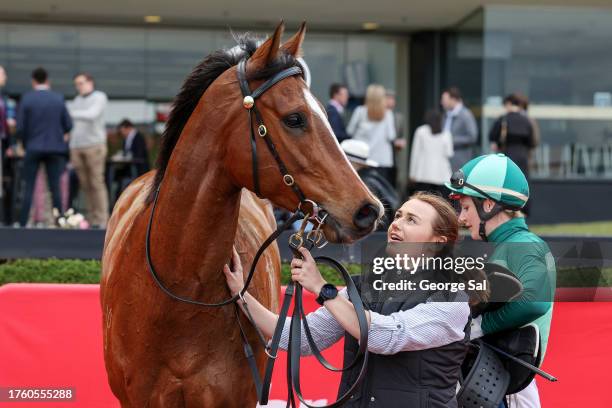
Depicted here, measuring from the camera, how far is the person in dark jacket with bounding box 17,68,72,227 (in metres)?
10.1

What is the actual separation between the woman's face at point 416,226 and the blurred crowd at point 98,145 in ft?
18.9

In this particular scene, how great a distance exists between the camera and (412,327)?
281 cm

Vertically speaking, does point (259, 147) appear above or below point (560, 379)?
above

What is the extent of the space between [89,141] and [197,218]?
337 inches

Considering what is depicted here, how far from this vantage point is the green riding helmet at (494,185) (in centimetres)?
333

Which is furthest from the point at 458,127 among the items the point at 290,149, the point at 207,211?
the point at 290,149

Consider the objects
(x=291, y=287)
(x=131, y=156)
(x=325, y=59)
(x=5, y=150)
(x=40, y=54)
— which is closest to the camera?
(x=291, y=287)

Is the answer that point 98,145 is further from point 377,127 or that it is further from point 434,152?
point 434,152

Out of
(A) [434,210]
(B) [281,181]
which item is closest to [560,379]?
(A) [434,210]

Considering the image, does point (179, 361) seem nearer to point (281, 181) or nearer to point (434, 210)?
point (281, 181)

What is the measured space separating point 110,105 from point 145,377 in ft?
41.2

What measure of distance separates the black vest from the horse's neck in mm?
628

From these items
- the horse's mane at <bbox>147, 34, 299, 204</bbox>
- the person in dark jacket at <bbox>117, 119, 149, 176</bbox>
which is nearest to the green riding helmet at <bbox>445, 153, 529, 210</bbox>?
the horse's mane at <bbox>147, 34, 299, 204</bbox>

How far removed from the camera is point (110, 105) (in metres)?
15.4
